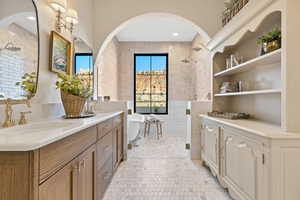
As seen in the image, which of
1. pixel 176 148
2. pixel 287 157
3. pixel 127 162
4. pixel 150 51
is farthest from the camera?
pixel 150 51

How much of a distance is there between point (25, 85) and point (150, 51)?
540cm

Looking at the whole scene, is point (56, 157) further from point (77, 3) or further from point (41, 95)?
point (77, 3)

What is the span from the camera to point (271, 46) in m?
1.82

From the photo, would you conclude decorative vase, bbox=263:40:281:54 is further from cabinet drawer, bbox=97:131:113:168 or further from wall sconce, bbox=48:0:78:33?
wall sconce, bbox=48:0:78:33

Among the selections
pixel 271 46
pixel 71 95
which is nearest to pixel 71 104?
pixel 71 95

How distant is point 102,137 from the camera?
2.04 m

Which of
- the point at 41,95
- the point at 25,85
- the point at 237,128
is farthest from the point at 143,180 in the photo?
A: the point at 25,85

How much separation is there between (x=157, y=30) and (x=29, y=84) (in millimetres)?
4450

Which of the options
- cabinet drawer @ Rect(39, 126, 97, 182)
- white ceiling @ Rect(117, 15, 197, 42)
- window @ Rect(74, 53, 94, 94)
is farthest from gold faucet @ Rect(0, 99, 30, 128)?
white ceiling @ Rect(117, 15, 197, 42)

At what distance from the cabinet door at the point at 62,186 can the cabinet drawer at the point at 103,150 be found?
0.59 m

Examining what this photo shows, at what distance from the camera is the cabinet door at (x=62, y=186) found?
95 cm

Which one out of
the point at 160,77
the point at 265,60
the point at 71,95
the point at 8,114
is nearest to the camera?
the point at 8,114

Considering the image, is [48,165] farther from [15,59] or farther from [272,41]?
[272,41]

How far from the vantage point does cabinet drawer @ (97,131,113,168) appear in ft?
6.25
